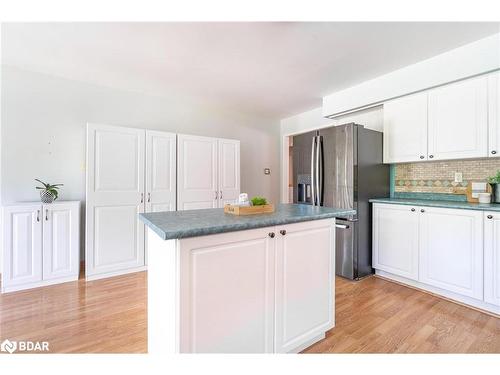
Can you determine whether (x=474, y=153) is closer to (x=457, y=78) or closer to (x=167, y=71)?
(x=457, y=78)

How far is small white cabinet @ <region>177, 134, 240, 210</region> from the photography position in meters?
3.46

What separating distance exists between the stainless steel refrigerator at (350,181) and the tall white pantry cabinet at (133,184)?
155 centimetres

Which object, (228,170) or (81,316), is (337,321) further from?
(228,170)

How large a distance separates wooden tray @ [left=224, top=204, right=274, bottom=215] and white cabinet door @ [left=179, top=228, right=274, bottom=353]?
244 millimetres

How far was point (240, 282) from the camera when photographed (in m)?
1.34

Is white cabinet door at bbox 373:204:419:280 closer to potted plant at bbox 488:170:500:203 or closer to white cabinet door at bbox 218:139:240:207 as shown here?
potted plant at bbox 488:170:500:203

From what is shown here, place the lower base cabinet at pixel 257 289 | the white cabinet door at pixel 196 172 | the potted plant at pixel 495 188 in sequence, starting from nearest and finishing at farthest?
the lower base cabinet at pixel 257 289 < the potted plant at pixel 495 188 < the white cabinet door at pixel 196 172

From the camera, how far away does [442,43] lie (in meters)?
2.31

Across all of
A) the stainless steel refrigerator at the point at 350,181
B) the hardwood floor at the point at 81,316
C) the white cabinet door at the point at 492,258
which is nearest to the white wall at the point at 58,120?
the hardwood floor at the point at 81,316

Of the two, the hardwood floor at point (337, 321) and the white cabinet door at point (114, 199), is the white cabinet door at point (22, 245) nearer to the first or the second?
the hardwood floor at point (337, 321)

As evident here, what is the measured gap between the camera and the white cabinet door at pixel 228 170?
3793mm
